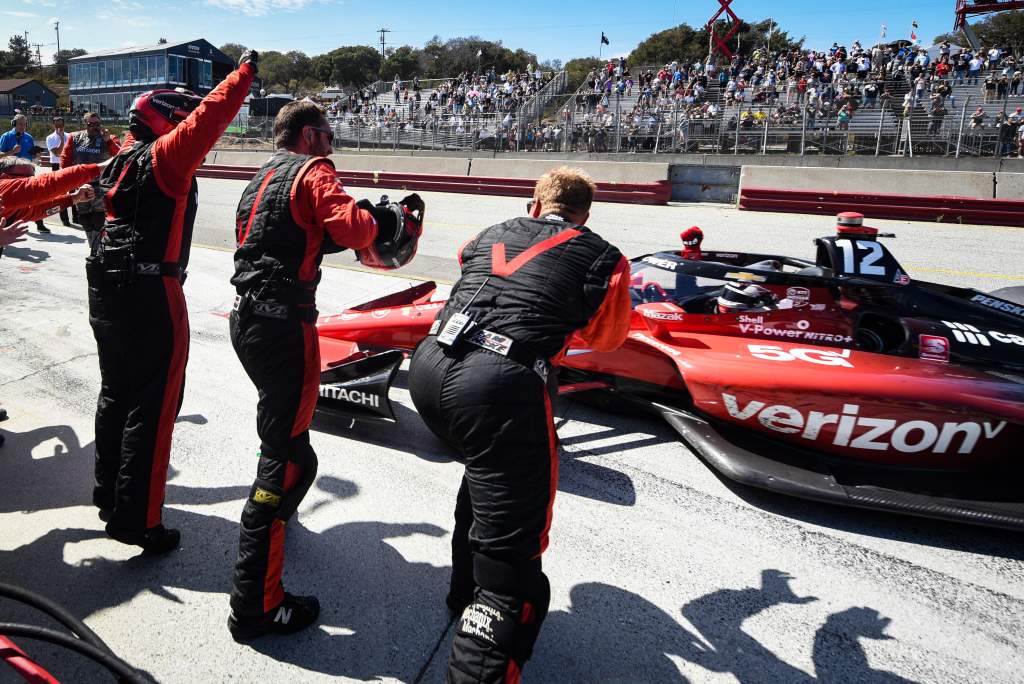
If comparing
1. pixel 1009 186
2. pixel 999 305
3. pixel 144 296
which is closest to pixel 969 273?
pixel 999 305

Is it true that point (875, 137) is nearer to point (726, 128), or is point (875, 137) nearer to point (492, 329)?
point (726, 128)

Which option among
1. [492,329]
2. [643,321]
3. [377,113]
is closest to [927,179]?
[643,321]

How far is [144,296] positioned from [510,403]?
172 centimetres

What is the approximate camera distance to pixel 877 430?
11.6ft

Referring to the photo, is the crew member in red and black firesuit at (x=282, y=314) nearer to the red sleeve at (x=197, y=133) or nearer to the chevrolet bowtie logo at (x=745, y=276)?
the red sleeve at (x=197, y=133)

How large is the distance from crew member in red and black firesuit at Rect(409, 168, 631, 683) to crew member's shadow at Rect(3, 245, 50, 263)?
939 cm

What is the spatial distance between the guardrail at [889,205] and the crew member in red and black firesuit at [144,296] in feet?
46.7

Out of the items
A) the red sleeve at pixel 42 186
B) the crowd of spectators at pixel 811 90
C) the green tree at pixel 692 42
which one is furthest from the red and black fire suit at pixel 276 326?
the green tree at pixel 692 42

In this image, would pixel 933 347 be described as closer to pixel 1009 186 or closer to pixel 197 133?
pixel 197 133

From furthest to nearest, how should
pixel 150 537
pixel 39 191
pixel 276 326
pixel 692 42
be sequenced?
pixel 692 42, pixel 150 537, pixel 39 191, pixel 276 326

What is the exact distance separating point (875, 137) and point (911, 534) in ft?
53.1

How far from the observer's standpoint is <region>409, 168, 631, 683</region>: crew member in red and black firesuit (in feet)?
6.56

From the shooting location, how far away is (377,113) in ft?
90.8

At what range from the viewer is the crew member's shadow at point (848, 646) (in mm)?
2428
